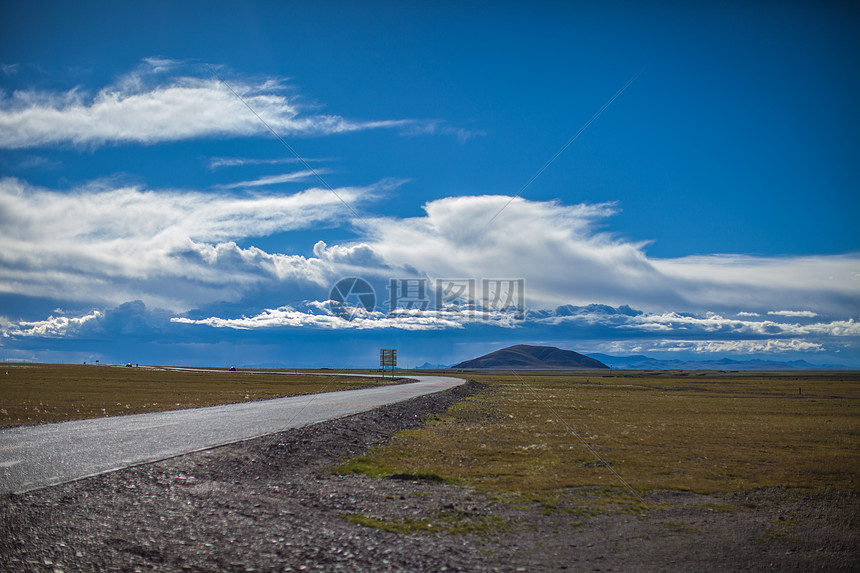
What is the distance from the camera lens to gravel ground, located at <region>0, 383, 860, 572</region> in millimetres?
8664

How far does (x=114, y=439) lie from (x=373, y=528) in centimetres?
1230

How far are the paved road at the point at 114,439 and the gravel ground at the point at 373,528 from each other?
124 centimetres

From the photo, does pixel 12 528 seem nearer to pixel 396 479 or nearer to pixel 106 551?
pixel 106 551

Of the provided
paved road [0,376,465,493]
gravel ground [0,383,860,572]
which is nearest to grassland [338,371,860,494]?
gravel ground [0,383,860,572]

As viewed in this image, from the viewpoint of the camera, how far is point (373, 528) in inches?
409

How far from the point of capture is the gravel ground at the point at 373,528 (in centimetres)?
866

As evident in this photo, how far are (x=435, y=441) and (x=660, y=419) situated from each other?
20410 millimetres

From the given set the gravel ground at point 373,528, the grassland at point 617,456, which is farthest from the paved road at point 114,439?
the grassland at point 617,456

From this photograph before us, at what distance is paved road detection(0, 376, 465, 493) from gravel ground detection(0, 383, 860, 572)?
124cm

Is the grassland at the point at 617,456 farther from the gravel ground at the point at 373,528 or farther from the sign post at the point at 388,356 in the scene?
the sign post at the point at 388,356

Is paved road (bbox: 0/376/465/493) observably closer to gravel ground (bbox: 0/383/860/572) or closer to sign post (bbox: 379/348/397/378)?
gravel ground (bbox: 0/383/860/572)

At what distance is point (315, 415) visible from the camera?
2889cm

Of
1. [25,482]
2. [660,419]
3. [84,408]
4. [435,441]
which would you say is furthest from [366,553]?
[660,419]

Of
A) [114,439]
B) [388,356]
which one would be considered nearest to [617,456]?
[114,439]
